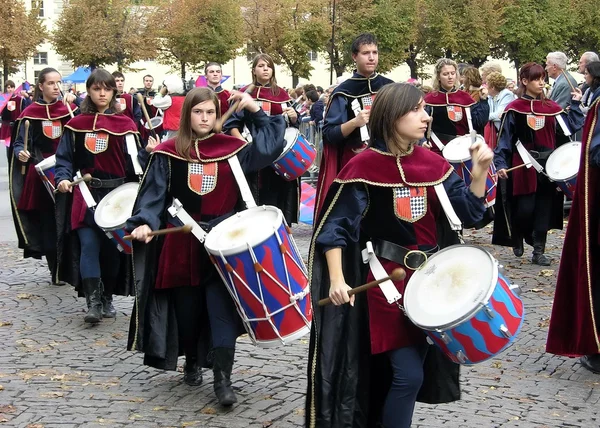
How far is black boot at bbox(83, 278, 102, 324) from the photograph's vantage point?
312 inches

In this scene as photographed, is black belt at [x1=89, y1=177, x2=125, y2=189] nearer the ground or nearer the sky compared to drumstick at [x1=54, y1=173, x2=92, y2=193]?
nearer the ground

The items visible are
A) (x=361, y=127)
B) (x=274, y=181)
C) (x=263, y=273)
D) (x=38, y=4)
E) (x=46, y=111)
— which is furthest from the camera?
(x=38, y=4)

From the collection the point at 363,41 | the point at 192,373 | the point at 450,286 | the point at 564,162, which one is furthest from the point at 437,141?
the point at 450,286

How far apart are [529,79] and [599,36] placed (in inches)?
1631

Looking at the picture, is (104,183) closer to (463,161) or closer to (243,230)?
(243,230)

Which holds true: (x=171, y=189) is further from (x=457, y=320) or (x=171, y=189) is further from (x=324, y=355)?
(x=457, y=320)

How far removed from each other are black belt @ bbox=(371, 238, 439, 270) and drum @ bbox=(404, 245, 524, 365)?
0.13 meters

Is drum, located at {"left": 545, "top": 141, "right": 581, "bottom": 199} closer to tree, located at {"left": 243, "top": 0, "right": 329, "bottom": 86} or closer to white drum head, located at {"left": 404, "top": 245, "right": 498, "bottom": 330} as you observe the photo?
white drum head, located at {"left": 404, "top": 245, "right": 498, "bottom": 330}

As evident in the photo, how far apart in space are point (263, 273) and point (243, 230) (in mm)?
270

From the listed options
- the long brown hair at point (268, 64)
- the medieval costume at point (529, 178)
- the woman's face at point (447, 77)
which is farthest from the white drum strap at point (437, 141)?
the long brown hair at point (268, 64)

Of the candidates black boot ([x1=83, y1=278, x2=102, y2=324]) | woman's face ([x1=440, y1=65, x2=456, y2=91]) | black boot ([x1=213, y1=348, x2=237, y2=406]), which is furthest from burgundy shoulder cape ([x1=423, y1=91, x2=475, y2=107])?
black boot ([x1=213, y1=348, x2=237, y2=406])

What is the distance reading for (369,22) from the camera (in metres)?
45.3

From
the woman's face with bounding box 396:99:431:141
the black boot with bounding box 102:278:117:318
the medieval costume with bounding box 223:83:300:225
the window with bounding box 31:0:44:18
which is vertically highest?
the window with bounding box 31:0:44:18

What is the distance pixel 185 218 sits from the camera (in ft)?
18.7
